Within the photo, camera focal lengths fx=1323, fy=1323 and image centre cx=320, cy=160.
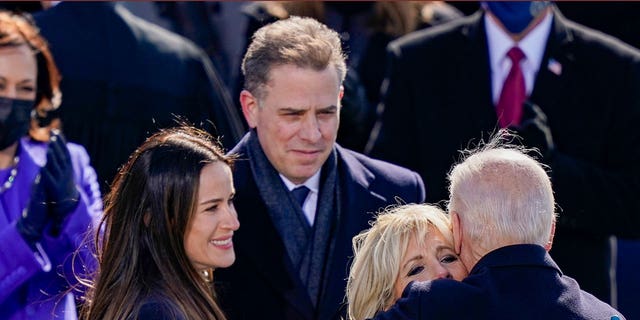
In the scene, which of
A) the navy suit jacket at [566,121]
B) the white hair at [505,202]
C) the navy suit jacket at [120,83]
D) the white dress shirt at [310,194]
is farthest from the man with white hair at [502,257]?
the navy suit jacket at [120,83]

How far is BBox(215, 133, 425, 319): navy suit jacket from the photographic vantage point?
13.7 feet

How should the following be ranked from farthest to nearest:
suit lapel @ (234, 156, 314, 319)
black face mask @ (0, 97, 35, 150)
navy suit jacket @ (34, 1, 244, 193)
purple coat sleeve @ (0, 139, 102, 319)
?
navy suit jacket @ (34, 1, 244, 193) < black face mask @ (0, 97, 35, 150) < purple coat sleeve @ (0, 139, 102, 319) < suit lapel @ (234, 156, 314, 319)

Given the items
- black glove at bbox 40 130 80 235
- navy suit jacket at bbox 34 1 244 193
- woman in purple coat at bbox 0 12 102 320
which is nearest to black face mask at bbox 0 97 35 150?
woman in purple coat at bbox 0 12 102 320

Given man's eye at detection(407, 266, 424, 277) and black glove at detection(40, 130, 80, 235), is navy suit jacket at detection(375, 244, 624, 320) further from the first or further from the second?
black glove at detection(40, 130, 80, 235)

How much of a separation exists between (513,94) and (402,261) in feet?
5.13

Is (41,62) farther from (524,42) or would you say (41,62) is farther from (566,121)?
(566,121)

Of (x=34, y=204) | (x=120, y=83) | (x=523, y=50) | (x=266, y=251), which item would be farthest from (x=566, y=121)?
(x=34, y=204)

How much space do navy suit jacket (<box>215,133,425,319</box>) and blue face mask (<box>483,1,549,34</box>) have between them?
1168 mm

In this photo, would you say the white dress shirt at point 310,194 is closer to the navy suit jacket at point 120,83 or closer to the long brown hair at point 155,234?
the long brown hair at point 155,234

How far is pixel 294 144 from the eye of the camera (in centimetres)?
421

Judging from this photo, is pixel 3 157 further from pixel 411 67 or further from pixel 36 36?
pixel 411 67

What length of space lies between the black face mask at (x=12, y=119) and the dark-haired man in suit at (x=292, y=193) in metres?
0.89

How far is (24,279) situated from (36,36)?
1006 mm

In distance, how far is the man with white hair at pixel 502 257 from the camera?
3264 millimetres
